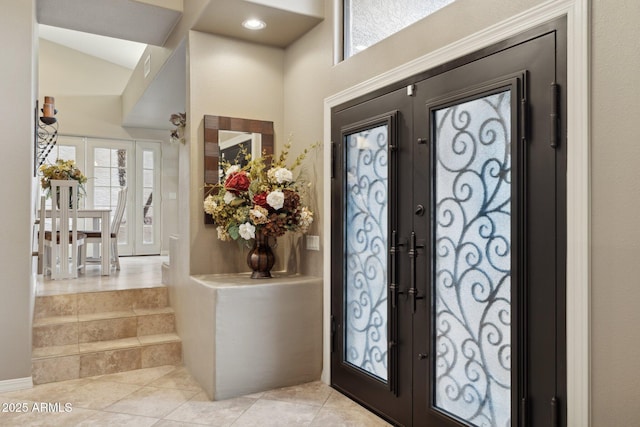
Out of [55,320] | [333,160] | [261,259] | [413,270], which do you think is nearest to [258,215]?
[261,259]

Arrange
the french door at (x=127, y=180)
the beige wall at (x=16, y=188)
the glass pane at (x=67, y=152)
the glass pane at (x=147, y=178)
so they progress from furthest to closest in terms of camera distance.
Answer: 1. the glass pane at (x=147, y=178)
2. the french door at (x=127, y=180)
3. the glass pane at (x=67, y=152)
4. the beige wall at (x=16, y=188)

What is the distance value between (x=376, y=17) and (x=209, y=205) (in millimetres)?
1628

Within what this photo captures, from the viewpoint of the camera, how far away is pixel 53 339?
3.45 m

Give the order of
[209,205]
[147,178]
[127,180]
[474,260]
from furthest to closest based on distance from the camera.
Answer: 1. [147,178]
2. [127,180]
3. [209,205]
4. [474,260]

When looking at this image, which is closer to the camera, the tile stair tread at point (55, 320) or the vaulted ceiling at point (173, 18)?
the vaulted ceiling at point (173, 18)

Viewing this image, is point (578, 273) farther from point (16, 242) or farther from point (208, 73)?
point (16, 242)

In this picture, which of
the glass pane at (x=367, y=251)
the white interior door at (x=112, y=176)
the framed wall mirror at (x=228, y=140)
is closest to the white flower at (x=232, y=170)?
the framed wall mirror at (x=228, y=140)

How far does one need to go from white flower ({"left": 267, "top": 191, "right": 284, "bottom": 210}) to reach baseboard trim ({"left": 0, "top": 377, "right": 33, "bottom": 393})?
6.41ft

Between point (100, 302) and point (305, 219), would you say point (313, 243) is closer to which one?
point (305, 219)

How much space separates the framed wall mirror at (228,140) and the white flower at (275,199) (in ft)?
2.26

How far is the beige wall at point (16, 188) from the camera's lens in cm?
298

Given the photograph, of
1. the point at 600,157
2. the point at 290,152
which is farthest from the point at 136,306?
the point at 600,157

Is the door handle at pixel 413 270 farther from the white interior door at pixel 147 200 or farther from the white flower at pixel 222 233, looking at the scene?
the white interior door at pixel 147 200

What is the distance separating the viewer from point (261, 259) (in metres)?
3.25
